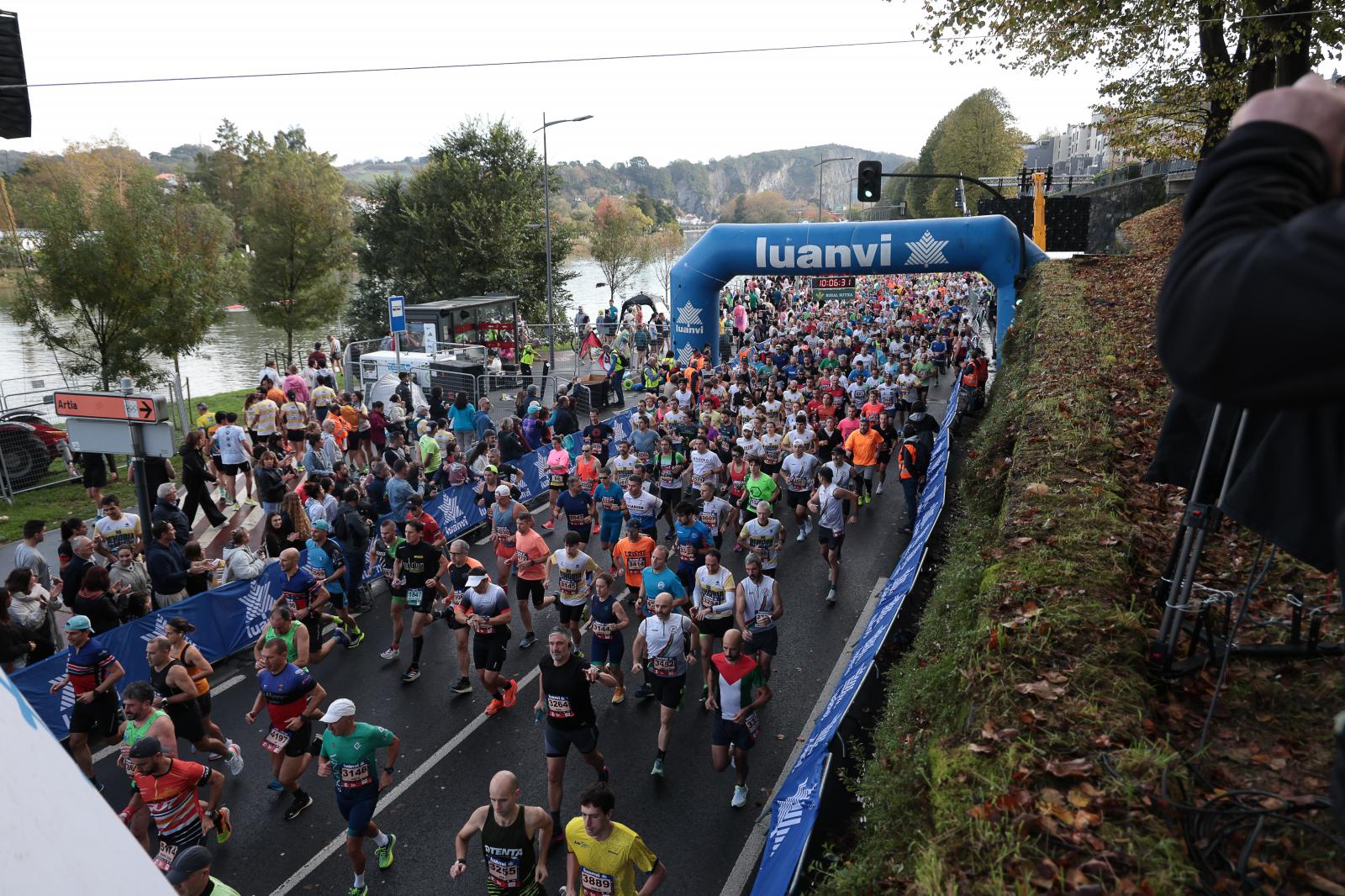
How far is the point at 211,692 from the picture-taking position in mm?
9664

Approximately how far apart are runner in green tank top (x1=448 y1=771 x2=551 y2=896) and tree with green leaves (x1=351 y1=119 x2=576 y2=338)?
3378 centimetres

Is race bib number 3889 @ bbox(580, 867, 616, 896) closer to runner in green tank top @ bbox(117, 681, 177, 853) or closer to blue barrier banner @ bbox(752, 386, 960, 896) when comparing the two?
blue barrier banner @ bbox(752, 386, 960, 896)

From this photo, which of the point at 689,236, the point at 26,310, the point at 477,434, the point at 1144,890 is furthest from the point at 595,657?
the point at 689,236

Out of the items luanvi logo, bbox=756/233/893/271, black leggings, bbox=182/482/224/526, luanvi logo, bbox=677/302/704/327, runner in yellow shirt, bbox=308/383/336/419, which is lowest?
black leggings, bbox=182/482/224/526

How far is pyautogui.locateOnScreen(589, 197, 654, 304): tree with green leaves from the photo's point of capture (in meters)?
57.4

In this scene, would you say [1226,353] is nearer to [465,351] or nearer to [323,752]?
[323,752]

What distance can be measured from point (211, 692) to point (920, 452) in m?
10.3

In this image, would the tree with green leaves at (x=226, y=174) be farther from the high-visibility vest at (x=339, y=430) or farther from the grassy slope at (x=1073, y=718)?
the grassy slope at (x=1073, y=718)

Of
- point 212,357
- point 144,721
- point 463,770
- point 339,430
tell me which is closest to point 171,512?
point 144,721

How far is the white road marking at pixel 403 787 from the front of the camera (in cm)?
671

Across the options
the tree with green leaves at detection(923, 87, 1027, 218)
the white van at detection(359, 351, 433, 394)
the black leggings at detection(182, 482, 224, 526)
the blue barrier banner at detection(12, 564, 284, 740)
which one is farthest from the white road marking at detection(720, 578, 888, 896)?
the tree with green leaves at detection(923, 87, 1027, 218)

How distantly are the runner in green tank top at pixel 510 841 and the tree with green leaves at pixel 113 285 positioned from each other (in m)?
18.1

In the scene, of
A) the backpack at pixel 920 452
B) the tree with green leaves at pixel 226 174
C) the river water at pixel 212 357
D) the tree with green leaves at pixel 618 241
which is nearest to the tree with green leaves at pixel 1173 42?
the backpack at pixel 920 452

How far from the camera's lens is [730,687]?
7332 mm
